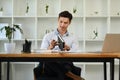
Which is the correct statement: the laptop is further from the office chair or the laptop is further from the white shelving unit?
the white shelving unit

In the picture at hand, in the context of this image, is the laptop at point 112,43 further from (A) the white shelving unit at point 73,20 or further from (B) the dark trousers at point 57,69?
(A) the white shelving unit at point 73,20

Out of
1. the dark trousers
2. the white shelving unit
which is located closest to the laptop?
the dark trousers

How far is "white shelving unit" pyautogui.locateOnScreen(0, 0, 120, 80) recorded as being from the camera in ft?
15.0

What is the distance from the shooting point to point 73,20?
4.70 m

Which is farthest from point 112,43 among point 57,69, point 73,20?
point 73,20

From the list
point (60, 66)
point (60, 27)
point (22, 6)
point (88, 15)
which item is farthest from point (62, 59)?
Answer: point (22, 6)

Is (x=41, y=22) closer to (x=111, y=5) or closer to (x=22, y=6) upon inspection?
(x=22, y=6)

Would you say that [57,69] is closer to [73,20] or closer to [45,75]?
[45,75]

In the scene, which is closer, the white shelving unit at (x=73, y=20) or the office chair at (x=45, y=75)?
the office chair at (x=45, y=75)

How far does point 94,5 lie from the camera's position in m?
4.66

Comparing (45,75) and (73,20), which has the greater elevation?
(73,20)

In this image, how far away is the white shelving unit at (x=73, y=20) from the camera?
15.0 ft

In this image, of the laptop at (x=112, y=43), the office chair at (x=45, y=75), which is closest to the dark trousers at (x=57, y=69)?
the office chair at (x=45, y=75)

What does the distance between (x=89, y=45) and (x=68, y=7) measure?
32.5 inches
